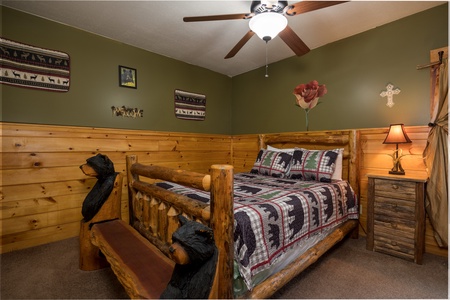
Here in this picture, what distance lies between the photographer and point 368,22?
96.7 inches

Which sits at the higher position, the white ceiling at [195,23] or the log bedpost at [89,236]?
the white ceiling at [195,23]

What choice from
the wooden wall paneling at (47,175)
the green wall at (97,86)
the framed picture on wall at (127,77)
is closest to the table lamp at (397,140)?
the green wall at (97,86)

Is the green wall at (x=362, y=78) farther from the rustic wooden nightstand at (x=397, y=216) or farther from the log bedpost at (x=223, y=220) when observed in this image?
the log bedpost at (x=223, y=220)

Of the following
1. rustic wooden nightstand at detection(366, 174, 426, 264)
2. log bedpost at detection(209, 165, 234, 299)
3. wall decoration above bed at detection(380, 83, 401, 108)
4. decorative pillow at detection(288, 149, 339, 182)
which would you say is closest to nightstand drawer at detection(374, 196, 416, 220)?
rustic wooden nightstand at detection(366, 174, 426, 264)

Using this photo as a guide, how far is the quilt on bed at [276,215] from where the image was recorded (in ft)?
4.10

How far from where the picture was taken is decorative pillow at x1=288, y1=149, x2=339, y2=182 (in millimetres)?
2348

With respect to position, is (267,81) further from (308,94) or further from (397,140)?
(397,140)

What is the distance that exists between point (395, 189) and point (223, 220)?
1906 mm

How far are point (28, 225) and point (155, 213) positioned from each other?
62.8 inches

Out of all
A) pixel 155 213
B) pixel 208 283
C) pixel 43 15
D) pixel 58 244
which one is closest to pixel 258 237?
pixel 208 283

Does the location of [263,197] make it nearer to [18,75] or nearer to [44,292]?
[44,292]

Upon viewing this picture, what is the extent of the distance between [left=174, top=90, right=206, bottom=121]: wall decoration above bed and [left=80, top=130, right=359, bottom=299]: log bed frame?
151 cm

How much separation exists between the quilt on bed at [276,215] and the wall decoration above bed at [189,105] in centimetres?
180

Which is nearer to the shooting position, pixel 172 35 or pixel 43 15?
pixel 43 15
